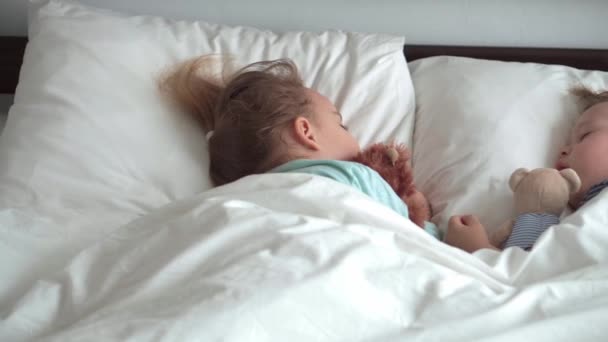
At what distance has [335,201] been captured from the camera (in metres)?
0.96

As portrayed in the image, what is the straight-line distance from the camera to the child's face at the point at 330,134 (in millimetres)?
1231

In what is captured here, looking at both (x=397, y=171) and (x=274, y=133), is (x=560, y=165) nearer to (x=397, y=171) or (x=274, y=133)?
(x=397, y=171)

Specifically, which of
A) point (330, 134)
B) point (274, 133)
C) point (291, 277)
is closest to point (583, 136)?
point (330, 134)

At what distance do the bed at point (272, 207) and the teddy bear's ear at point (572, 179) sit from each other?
0.11 metres

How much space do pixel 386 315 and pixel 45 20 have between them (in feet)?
3.16

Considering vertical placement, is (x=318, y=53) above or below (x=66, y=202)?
above

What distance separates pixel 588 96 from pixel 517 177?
330mm

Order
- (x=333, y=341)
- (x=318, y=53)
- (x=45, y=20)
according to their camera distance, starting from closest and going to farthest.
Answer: (x=333, y=341) < (x=45, y=20) < (x=318, y=53)

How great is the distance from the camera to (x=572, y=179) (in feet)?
3.83

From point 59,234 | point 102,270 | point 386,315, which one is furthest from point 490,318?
point 59,234

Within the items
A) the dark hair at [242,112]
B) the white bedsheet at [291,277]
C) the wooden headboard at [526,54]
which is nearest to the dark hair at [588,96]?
the wooden headboard at [526,54]

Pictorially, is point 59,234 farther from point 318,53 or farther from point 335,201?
point 318,53

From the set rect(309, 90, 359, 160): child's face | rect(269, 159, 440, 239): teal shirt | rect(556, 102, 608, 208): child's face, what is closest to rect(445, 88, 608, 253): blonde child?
→ rect(556, 102, 608, 208): child's face

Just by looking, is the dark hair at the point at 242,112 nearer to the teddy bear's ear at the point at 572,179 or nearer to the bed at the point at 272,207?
the bed at the point at 272,207
